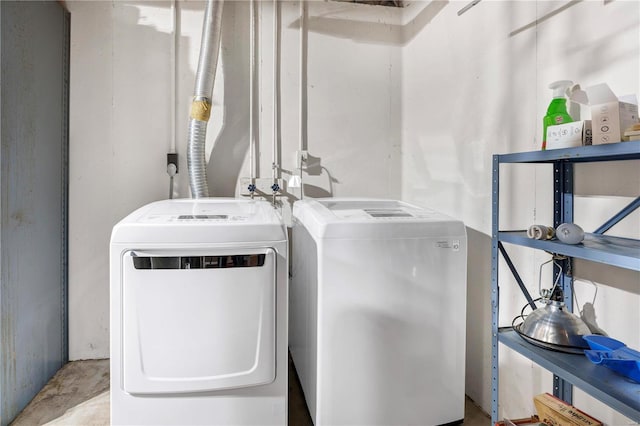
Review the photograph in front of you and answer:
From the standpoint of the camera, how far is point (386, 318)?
150 cm

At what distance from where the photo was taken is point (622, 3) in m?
1.16

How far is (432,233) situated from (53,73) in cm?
206

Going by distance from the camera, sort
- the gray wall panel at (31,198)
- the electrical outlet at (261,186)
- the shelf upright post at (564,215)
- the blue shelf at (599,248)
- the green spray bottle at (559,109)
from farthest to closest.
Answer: the electrical outlet at (261,186) < the gray wall panel at (31,198) < the shelf upright post at (564,215) < the green spray bottle at (559,109) < the blue shelf at (599,248)

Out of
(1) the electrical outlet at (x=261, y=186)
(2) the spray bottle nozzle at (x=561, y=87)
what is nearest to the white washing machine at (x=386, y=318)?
(2) the spray bottle nozzle at (x=561, y=87)

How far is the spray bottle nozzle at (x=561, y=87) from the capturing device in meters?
1.19

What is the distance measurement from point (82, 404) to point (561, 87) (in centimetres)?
236

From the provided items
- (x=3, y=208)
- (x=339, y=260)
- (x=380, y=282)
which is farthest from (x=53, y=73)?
(x=380, y=282)

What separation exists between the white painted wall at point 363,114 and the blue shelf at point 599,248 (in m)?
0.17

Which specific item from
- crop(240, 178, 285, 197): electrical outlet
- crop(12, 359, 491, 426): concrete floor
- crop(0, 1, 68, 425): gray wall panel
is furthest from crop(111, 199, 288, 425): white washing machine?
crop(240, 178, 285, 197): electrical outlet

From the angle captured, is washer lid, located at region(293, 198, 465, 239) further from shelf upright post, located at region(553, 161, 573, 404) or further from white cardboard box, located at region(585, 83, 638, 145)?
white cardboard box, located at region(585, 83, 638, 145)

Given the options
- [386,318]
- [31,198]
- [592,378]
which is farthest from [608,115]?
[31,198]

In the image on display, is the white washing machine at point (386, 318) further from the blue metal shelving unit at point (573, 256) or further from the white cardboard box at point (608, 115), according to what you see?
the white cardboard box at point (608, 115)

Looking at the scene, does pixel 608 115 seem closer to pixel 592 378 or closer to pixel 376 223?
pixel 592 378

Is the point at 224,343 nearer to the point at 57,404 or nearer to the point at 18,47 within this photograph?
the point at 57,404
